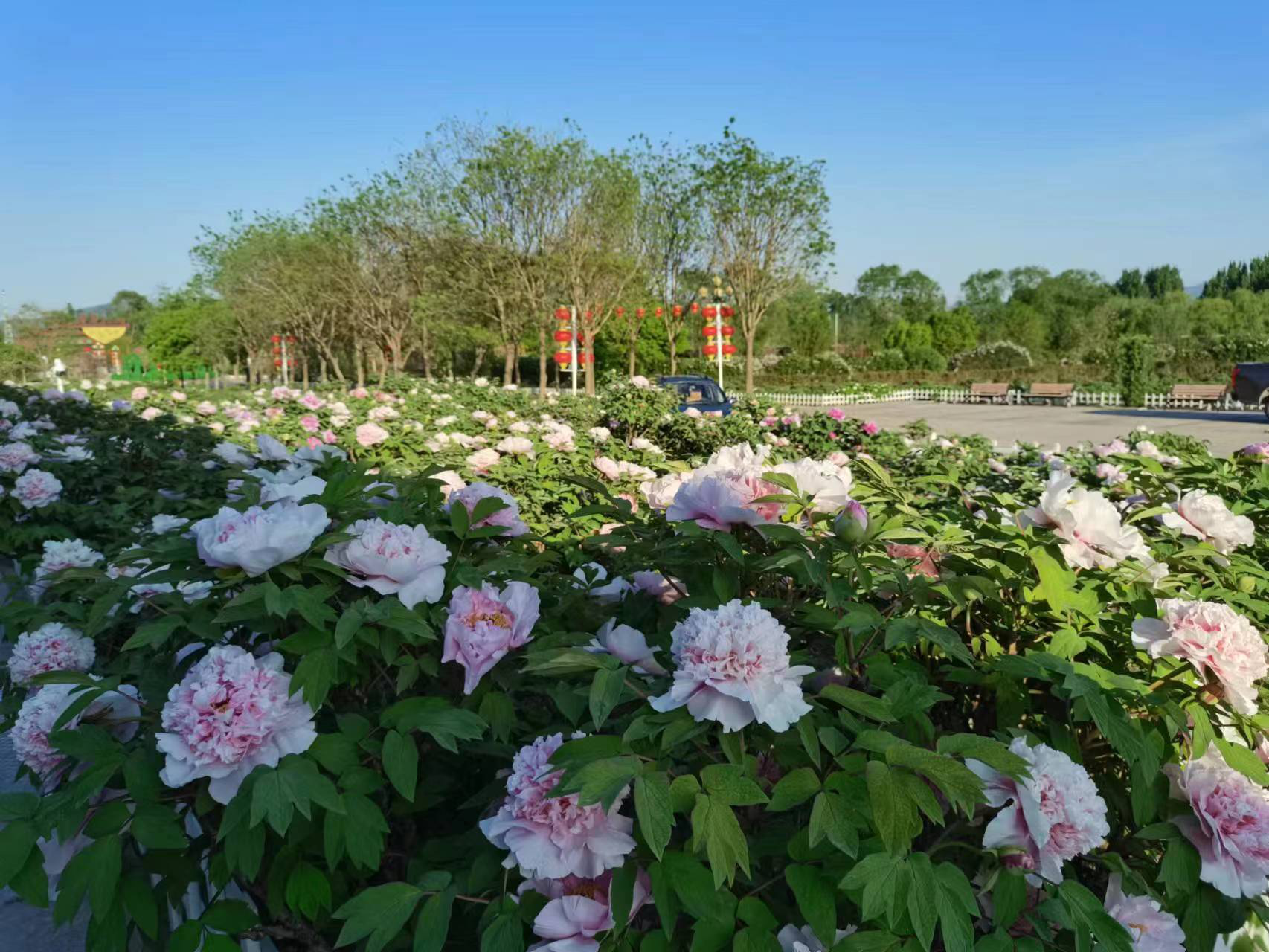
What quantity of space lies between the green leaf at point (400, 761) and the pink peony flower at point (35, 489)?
11.2 feet

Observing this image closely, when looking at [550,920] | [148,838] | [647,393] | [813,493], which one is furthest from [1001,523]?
[647,393]

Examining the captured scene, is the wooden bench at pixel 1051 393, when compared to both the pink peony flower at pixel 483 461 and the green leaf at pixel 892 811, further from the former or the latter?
the green leaf at pixel 892 811

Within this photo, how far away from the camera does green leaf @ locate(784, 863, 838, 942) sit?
3.33 ft

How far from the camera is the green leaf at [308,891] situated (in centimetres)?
116

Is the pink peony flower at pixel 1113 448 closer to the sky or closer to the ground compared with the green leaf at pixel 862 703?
closer to the sky

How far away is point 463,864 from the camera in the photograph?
124 centimetres

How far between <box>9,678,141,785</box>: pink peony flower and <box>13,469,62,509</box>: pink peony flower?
286 cm

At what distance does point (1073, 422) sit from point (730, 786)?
25.2 metres

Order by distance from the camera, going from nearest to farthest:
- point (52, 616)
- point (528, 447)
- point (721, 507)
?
point (721, 507) < point (52, 616) < point (528, 447)

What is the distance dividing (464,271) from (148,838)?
27.0 metres

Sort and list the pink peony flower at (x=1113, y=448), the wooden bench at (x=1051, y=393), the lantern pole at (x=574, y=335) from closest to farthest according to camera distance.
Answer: the pink peony flower at (x=1113, y=448) < the lantern pole at (x=574, y=335) < the wooden bench at (x=1051, y=393)

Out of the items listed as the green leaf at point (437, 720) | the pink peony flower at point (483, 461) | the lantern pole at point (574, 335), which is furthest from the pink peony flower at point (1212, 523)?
the lantern pole at point (574, 335)

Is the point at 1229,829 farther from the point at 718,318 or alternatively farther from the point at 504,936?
the point at 718,318

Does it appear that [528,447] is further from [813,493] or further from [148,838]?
[148,838]
